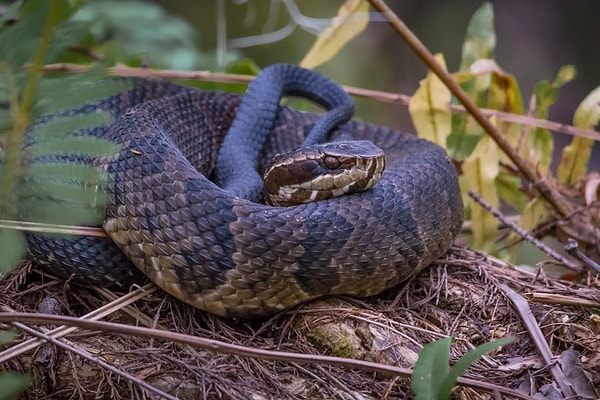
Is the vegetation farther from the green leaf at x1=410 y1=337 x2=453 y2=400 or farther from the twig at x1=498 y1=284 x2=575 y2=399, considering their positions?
the green leaf at x1=410 y1=337 x2=453 y2=400

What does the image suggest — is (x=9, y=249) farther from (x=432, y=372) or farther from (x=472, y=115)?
(x=472, y=115)

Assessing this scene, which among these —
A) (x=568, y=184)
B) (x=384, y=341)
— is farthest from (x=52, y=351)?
(x=568, y=184)

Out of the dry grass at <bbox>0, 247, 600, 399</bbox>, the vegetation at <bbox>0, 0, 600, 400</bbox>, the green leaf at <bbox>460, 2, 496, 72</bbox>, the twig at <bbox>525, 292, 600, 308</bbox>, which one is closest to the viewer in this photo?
the dry grass at <bbox>0, 247, 600, 399</bbox>

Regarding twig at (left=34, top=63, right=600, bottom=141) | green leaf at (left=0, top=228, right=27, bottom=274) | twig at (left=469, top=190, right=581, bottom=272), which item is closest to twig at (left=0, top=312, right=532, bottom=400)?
green leaf at (left=0, top=228, right=27, bottom=274)

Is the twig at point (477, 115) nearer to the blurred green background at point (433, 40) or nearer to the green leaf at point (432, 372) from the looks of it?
the green leaf at point (432, 372)

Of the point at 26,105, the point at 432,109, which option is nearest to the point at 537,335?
the point at 432,109

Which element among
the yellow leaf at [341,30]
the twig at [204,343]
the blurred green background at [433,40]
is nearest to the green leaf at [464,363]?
the twig at [204,343]
